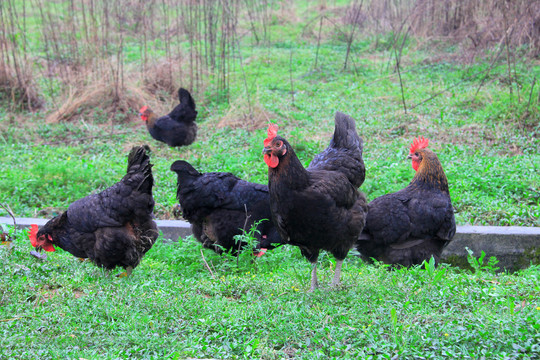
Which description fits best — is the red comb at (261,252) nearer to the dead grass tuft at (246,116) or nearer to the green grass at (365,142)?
the green grass at (365,142)

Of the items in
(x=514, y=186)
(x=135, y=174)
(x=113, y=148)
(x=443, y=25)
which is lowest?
(x=113, y=148)

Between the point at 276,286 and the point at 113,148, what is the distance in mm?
6359

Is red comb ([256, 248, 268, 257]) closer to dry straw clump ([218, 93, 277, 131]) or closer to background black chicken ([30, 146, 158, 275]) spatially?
background black chicken ([30, 146, 158, 275])

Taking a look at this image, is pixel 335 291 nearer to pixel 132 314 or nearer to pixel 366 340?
pixel 366 340

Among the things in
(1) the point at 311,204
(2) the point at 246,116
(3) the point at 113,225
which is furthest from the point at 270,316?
(2) the point at 246,116

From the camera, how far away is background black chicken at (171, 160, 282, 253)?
5.82 m

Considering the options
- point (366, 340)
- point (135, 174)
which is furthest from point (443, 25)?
point (366, 340)

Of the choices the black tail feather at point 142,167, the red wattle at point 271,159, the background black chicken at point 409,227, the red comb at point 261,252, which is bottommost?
the red comb at point 261,252

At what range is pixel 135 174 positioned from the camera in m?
5.12

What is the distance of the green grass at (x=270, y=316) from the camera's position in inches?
122

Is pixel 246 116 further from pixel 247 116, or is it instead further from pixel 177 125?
pixel 177 125

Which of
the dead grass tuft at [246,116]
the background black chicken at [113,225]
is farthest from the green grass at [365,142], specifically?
the background black chicken at [113,225]

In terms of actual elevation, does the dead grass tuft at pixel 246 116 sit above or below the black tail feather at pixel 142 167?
below

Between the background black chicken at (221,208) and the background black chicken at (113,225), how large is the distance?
69 centimetres
